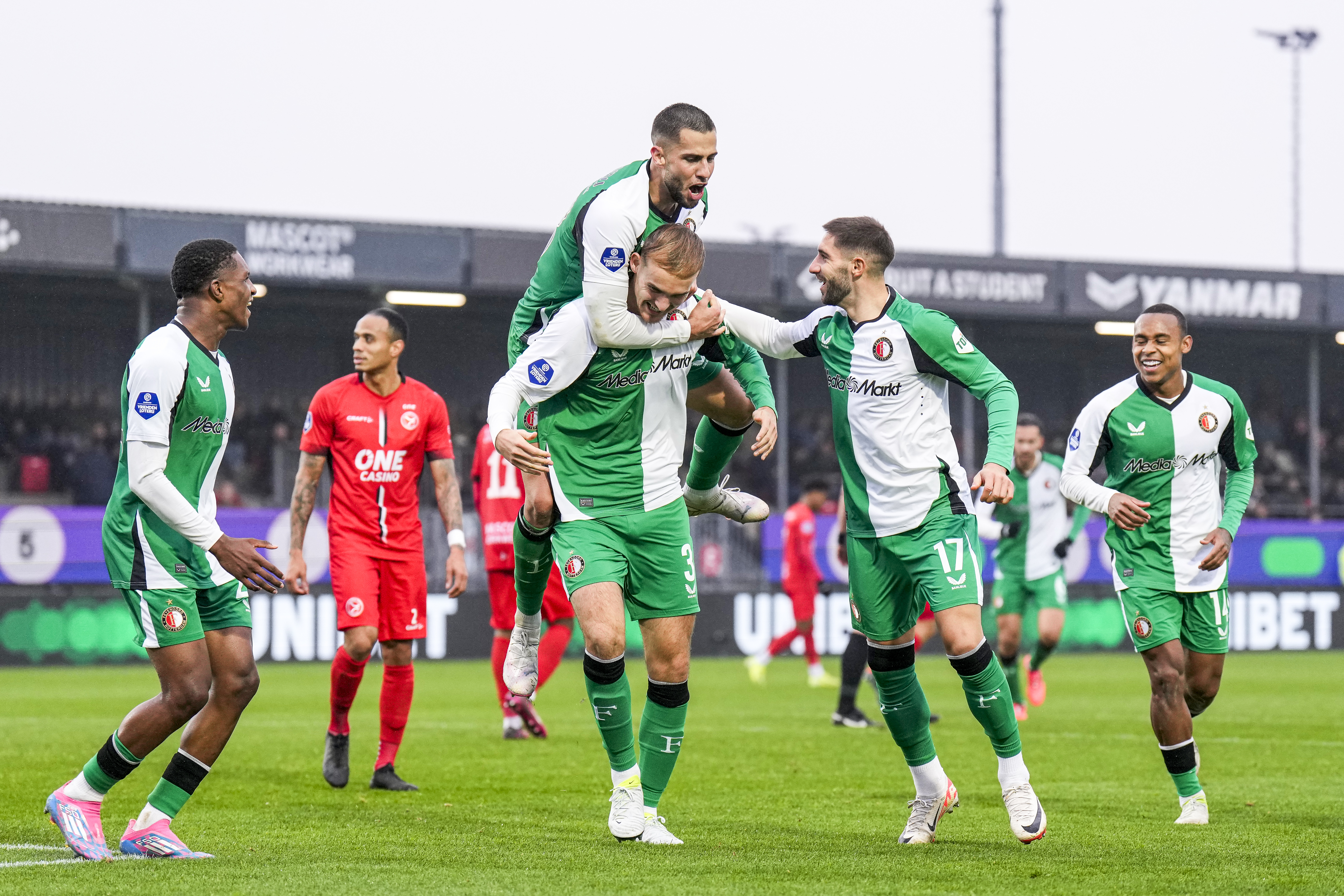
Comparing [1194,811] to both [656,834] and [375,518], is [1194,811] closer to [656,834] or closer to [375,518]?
[656,834]

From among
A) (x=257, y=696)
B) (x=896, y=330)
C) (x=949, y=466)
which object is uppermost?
(x=896, y=330)

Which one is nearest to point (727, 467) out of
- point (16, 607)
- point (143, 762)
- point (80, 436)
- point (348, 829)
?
point (80, 436)

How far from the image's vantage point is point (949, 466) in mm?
6500

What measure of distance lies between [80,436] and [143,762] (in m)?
19.0

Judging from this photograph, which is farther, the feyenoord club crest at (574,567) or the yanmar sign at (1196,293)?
the yanmar sign at (1196,293)

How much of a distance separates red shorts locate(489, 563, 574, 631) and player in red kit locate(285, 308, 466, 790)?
2701mm

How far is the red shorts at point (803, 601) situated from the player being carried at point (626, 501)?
1111 cm

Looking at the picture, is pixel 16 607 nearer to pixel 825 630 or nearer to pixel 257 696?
pixel 257 696

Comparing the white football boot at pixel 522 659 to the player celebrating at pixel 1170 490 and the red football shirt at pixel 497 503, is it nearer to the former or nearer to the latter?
the player celebrating at pixel 1170 490

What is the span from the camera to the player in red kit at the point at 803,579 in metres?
17.5

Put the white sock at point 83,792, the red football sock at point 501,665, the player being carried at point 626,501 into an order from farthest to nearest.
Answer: the red football sock at point 501,665
the player being carried at point 626,501
the white sock at point 83,792

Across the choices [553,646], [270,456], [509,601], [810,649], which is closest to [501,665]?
[553,646]

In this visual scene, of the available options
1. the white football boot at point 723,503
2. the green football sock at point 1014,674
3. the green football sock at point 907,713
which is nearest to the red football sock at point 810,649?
the green football sock at point 1014,674

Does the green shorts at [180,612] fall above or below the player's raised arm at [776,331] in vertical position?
below
